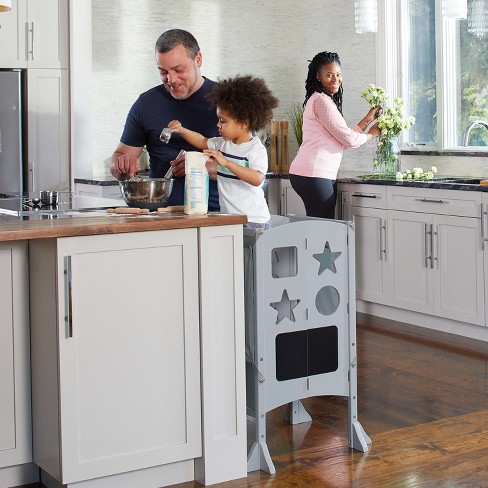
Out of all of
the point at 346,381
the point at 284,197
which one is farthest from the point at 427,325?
the point at 346,381

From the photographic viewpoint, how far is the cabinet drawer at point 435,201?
16.5 feet

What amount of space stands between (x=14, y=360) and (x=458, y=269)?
2.92 metres

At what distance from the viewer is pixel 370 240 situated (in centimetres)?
579

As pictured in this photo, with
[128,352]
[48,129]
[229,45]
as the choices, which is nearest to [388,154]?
[229,45]

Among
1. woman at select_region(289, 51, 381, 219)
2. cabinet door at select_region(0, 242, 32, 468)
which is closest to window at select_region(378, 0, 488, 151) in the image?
woman at select_region(289, 51, 381, 219)

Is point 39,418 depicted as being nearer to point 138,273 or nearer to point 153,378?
point 153,378

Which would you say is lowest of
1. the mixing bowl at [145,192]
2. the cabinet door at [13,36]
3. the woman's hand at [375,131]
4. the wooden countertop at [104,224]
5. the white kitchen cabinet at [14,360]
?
the white kitchen cabinet at [14,360]

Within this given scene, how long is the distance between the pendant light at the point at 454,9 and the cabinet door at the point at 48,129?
247cm

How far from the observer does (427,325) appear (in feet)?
18.1

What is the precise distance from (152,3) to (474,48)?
2.23 meters

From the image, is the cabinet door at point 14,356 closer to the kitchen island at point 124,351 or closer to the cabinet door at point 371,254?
the kitchen island at point 124,351

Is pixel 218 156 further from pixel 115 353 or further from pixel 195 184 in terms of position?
pixel 115 353

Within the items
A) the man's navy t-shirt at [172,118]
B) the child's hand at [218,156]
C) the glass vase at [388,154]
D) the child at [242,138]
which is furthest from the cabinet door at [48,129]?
the child's hand at [218,156]

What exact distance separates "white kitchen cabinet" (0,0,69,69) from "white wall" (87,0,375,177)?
292mm
